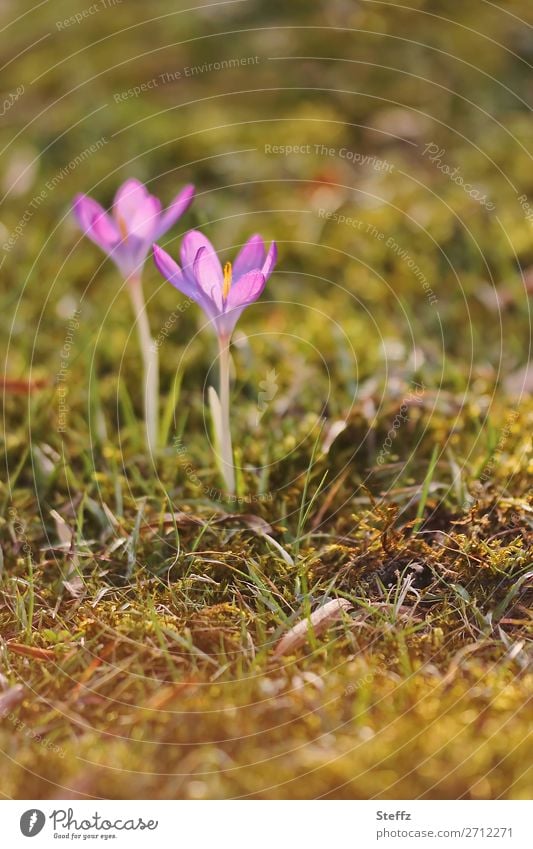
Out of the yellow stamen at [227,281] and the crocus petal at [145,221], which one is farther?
A: the crocus petal at [145,221]

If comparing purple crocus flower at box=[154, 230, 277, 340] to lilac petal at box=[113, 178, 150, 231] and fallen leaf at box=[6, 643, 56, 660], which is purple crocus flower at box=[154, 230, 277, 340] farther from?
fallen leaf at box=[6, 643, 56, 660]

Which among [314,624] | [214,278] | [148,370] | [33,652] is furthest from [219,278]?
[33,652]

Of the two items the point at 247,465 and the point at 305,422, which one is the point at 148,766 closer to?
the point at 247,465

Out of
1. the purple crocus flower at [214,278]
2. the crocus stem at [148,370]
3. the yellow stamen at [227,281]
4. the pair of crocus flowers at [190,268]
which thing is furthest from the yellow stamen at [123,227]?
the yellow stamen at [227,281]

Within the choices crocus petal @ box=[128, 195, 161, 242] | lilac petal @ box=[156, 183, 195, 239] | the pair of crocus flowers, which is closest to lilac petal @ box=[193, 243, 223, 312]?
the pair of crocus flowers

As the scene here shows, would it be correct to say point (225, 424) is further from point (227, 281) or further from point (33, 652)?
point (33, 652)

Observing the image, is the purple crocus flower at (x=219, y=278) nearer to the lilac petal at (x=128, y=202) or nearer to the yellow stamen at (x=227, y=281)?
the yellow stamen at (x=227, y=281)

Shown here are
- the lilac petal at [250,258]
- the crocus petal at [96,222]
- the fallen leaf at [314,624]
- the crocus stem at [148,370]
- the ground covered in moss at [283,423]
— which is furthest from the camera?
the crocus stem at [148,370]
